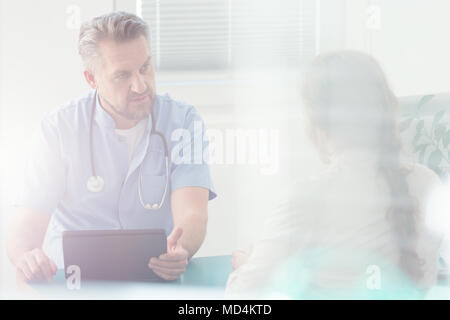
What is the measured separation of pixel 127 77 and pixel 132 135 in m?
0.13

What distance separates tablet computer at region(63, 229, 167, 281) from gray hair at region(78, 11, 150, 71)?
387 millimetres

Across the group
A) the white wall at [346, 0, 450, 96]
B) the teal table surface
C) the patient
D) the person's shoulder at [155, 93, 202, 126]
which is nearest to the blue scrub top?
the person's shoulder at [155, 93, 202, 126]

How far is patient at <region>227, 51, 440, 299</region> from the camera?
1.12m

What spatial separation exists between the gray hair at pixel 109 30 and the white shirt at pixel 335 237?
0.51 metres

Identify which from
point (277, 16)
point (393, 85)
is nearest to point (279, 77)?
point (277, 16)

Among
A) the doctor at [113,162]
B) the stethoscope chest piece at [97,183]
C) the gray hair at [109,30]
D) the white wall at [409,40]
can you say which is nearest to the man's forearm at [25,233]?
the doctor at [113,162]

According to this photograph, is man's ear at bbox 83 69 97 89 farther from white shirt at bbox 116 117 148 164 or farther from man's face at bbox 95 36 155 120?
white shirt at bbox 116 117 148 164

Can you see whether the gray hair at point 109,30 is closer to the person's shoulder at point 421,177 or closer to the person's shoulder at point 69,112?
the person's shoulder at point 69,112

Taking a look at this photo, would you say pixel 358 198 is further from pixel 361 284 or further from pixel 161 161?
pixel 161 161

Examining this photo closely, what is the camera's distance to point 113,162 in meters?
1.21

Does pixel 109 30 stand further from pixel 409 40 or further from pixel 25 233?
pixel 409 40

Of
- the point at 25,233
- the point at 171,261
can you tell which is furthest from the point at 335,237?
the point at 25,233

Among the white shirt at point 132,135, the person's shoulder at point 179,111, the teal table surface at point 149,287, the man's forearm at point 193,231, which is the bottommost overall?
the teal table surface at point 149,287

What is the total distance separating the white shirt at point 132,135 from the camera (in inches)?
48.2
